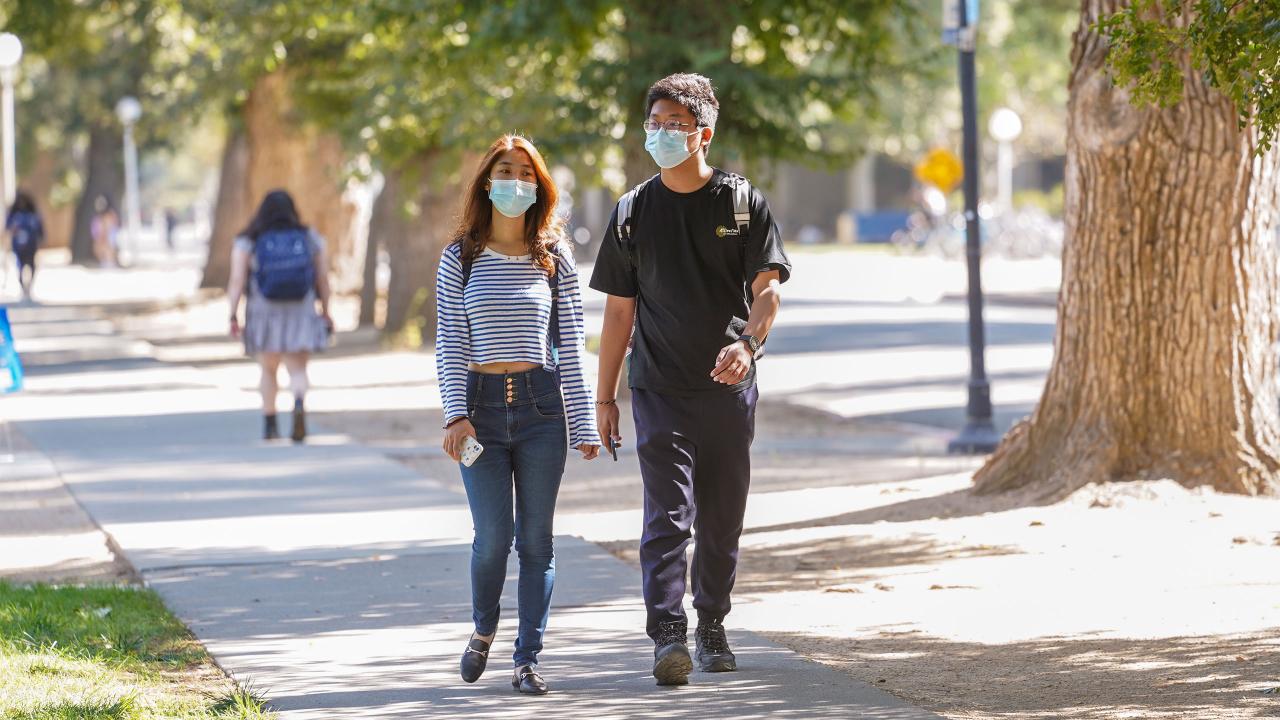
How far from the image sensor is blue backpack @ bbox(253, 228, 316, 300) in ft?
41.1

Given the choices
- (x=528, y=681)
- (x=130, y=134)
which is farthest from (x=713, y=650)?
(x=130, y=134)

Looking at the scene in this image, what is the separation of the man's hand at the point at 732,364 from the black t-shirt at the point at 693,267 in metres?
0.14

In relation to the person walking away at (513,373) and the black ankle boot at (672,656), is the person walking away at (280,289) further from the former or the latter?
the black ankle boot at (672,656)

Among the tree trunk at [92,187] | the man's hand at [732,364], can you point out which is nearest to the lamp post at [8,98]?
the tree trunk at [92,187]

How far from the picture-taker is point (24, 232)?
30.3 metres

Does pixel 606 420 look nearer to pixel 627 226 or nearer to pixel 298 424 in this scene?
pixel 627 226

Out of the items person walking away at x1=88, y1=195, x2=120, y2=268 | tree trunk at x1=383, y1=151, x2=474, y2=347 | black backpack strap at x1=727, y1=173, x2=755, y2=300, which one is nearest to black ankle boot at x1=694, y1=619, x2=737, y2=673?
black backpack strap at x1=727, y1=173, x2=755, y2=300

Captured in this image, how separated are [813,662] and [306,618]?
6.75ft

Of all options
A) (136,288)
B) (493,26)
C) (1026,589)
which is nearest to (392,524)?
(1026,589)

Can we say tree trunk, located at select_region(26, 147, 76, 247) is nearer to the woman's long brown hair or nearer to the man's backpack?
the woman's long brown hair

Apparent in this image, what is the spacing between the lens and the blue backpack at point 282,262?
493 inches

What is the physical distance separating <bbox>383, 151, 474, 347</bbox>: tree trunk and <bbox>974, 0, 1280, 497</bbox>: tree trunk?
1308 cm

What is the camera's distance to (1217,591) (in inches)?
297

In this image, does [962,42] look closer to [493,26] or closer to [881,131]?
[493,26]
